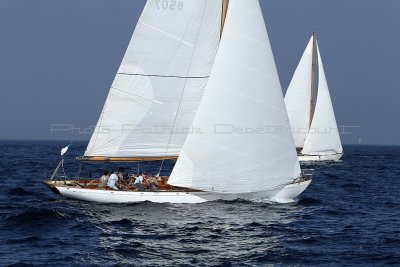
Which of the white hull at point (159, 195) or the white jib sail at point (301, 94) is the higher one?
the white jib sail at point (301, 94)

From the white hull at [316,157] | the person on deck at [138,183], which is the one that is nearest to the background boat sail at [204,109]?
the person on deck at [138,183]

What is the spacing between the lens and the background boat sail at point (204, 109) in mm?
24891

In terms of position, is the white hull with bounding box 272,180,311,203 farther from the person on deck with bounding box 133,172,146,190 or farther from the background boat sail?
the person on deck with bounding box 133,172,146,190

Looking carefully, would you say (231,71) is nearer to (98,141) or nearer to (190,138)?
(190,138)

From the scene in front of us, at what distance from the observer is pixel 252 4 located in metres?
25.6

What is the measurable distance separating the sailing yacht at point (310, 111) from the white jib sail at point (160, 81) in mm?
39035

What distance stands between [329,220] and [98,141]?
10.4 metres

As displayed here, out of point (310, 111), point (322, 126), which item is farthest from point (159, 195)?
point (310, 111)

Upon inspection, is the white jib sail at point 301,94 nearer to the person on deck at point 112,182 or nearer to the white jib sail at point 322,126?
the white jib sail at point 322,126

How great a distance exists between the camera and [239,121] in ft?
81.8

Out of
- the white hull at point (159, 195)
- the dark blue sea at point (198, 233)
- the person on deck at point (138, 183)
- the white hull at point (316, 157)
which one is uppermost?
the white hull at point (316, 157)

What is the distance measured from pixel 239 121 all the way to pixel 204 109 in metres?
1.53

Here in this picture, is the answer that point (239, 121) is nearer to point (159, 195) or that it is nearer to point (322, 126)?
point (159, 195)

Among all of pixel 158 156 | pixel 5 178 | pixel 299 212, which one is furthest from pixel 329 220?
pixel 5 178
